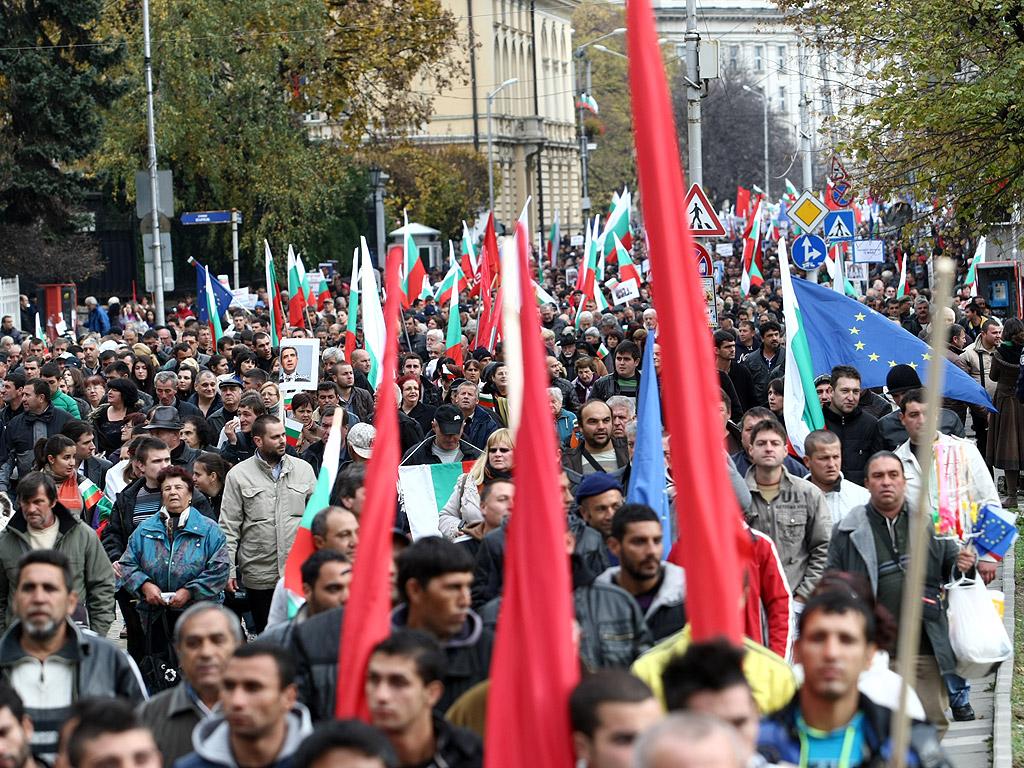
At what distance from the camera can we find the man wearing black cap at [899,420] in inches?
385

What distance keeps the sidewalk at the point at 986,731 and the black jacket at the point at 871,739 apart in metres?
2.99

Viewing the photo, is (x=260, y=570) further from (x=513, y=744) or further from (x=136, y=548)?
(x=513, y=744)

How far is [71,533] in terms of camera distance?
802 centimetres

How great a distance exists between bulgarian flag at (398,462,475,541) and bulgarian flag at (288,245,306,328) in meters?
13.6

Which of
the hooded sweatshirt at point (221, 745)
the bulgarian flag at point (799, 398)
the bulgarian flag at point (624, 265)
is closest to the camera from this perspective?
the hooded sweatshirt at point (221, 745)

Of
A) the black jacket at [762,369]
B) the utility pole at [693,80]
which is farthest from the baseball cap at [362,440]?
the utility pole at [693,80]

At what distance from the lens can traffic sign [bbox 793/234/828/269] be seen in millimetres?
19766

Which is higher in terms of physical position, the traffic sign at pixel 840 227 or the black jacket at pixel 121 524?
the traffic sign at pixel 840 227

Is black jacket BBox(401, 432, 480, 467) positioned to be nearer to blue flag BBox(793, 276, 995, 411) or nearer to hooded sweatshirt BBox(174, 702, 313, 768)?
blue flag BBox(793, 276, 995, 411)

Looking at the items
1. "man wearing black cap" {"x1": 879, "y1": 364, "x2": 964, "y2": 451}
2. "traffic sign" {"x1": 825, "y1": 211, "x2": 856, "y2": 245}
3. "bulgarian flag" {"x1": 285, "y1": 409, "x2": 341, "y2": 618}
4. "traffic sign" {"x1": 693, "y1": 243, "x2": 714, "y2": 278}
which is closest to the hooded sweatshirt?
"bulgarian flag" {"x1": 285, "y1": 409, "x2": 341, "y2": 618}

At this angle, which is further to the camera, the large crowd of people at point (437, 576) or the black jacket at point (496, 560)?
the black jacket at point (496, 560)

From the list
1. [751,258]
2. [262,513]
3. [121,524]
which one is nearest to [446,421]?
[262,513]

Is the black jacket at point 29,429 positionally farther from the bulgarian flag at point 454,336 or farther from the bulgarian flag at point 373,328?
the bulgarian flag at point 454,336

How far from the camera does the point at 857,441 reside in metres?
10.2
